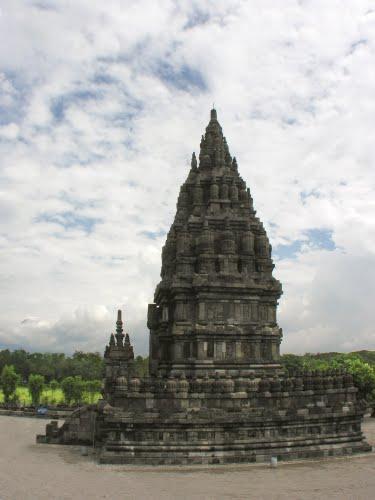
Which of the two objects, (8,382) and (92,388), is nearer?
(8,382)

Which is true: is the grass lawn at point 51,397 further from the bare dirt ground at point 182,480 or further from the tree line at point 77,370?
the bare dirt ground at point 182,480

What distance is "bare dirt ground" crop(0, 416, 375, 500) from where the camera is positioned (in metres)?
14.9

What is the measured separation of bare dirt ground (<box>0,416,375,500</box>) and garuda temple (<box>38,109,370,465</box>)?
1.12 metres

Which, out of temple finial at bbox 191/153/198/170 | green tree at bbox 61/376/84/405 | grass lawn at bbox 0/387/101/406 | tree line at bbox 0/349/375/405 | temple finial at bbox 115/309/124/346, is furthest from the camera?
grass lawn at bbox 0/387/101/406

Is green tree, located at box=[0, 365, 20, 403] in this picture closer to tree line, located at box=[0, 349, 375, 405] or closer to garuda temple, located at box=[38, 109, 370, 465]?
tree line, located at box=[0, 349, 375, 405]

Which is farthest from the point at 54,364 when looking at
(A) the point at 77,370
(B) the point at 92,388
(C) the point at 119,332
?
(C) the point at 119,332

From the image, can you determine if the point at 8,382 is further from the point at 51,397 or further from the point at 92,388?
the point at 92,388

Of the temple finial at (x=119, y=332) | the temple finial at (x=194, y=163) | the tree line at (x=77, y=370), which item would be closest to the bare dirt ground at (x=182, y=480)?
the temple finial at (x=119, y=332)

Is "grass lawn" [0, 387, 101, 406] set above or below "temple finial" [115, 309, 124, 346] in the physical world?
below

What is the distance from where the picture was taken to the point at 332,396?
878 inches

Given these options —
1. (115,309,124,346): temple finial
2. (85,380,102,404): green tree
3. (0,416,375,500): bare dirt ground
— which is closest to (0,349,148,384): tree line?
(85,380,102,404): green tree

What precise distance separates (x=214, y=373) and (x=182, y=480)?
8.05 metres

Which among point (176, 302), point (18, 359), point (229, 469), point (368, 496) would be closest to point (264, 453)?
point (229, 469)

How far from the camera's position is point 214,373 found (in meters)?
24.6
